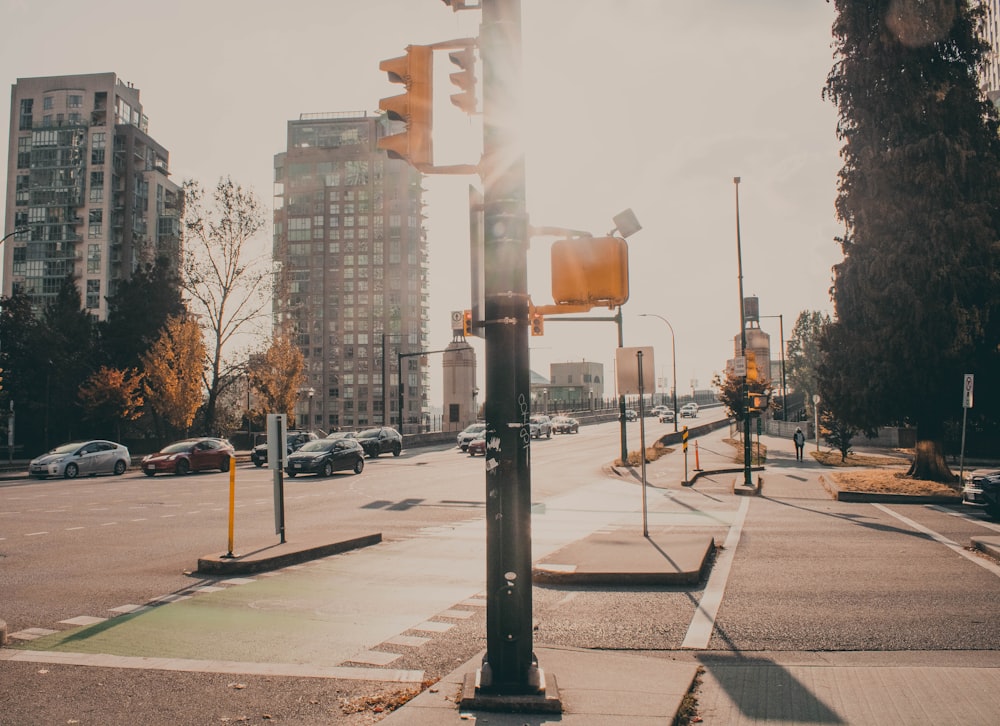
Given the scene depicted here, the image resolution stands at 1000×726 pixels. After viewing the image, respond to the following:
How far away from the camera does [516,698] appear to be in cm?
477

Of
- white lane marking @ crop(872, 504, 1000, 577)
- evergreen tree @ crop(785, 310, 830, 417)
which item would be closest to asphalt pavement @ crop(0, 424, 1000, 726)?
white lane marking @ crop(872, 504, 1000, 577)

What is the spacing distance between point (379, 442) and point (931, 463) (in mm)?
29638

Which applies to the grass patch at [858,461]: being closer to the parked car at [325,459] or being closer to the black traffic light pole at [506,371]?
the parked car at [325,459]

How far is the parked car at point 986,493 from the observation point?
15914 mm

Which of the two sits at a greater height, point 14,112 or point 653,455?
point 14,112

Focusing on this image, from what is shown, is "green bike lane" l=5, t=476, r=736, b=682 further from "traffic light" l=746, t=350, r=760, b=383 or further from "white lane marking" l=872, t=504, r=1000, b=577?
"traffic light" l=746, t=350, r=760, b=383

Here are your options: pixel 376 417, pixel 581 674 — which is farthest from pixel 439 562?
pixel 376 417

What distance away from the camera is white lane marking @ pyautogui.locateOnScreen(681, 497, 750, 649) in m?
7.09

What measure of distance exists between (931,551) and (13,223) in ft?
405

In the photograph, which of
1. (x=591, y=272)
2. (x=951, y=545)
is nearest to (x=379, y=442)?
(x=951, y=545)

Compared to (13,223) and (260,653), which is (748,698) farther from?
(13,223)

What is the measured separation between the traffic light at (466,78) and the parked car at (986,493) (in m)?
15.1

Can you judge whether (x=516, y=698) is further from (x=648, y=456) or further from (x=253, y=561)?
(x=648, y=456)

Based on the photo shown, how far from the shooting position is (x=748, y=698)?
5.34 meters
